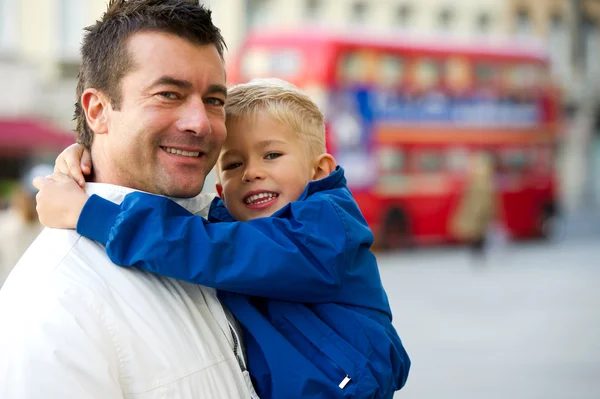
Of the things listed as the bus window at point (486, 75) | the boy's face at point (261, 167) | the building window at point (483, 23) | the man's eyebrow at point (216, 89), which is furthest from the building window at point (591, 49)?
the man's eyebrow at point (216, 89)

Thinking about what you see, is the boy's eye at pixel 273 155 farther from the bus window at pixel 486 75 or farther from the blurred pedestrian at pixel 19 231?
the bus window at pixel 486 75

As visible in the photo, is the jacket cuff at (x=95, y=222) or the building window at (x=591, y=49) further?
the building window at (x=591, y=49)

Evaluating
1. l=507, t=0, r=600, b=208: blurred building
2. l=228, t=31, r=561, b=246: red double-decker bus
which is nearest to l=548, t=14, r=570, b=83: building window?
l=507, t=0, r=600, b=208: blurred building

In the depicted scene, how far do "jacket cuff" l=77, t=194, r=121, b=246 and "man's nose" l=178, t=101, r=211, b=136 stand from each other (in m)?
0.26

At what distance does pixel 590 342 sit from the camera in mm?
9359

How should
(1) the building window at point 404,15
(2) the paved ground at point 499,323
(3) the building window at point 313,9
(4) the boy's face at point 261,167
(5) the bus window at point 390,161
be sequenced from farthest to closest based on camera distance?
1. (1) the building window at point 404,15
2. (3) the building window at point 313,9
3. (5) the bus window at point 390,161
4. (2) the paved ground at point 499,323
5. (4) the boy's face at point 261,167

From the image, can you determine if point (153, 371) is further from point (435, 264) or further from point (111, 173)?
point (435, 264)

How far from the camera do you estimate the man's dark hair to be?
2.00 metres

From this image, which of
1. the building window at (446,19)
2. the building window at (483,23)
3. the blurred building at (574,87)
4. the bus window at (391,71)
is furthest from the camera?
the blurred building at (574,87)

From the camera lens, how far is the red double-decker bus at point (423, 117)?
56.7 feet

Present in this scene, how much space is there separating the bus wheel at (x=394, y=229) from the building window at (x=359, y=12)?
46.9 ft

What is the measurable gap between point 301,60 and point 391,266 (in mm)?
4282

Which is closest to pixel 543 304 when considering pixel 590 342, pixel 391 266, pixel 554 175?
pixel 590 342

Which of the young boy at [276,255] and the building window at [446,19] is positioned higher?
the building window at [446,19]
